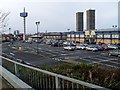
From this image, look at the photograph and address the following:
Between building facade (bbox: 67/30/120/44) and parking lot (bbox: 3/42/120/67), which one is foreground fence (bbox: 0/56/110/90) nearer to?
parking lot (bbox: 3/42/120/67)

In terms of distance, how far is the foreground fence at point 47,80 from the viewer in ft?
15.3

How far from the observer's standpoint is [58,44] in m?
80.1

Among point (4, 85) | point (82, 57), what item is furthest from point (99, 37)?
point (4, 85)

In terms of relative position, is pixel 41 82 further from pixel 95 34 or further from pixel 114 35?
pixel 95 34

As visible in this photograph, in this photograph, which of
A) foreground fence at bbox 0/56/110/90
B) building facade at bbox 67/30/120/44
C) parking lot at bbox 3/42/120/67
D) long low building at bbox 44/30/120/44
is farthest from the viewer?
long low building at bbox 44/30/120/44

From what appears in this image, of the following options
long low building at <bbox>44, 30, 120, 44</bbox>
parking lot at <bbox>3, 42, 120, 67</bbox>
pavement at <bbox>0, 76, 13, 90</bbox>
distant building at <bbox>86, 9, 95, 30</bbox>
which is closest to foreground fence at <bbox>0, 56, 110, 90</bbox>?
pavement at <bbox>0, 76, 13, 90</bbox>

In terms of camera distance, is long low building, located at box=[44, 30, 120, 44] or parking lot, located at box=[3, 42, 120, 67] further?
long low building, located at box=[44, 30, 120, 44]

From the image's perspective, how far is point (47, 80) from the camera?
6.45m

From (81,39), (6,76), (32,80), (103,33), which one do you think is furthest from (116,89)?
(81,39)

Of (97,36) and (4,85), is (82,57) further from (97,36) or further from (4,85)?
(97,36)

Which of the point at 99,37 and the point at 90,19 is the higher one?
the point at 90,19

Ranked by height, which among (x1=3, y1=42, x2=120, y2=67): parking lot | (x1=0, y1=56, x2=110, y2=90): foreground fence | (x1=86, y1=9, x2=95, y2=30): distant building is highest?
(x1=86, y1=9, x2=95, y2=30): distant building

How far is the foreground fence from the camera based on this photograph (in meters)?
4.66

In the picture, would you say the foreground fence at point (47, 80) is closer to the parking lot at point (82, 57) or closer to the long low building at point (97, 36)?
the parking lot at point (82, 57)
